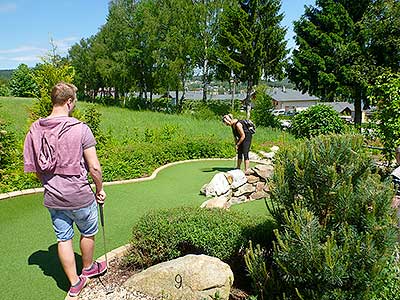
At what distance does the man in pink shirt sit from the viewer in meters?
2.98

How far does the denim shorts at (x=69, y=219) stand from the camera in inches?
123

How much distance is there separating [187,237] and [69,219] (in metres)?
1.14

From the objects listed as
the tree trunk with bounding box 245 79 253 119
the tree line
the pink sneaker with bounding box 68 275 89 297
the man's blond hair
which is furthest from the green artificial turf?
the tree trunk with bounding box 245 79 253 119

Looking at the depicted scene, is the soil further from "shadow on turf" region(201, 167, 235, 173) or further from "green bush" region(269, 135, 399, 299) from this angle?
"shadow on turf" region(201, 167, 235, 173)

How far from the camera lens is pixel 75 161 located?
9.86ft

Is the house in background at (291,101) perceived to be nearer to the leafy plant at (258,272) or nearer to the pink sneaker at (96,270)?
the pink sneaker at (96,270)

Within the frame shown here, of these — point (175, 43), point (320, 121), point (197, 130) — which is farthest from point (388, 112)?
point (175, 43)

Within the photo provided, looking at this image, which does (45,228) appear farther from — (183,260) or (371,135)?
(371,135)

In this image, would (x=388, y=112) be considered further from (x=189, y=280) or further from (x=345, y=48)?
(x=345, y=48)

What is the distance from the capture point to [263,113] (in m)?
24.5

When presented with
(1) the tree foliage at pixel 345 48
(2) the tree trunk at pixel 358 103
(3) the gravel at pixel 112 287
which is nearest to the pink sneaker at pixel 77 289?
(3) the gravel at pixel 112 287

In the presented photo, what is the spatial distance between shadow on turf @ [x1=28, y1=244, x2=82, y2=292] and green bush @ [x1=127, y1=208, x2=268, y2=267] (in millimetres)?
666

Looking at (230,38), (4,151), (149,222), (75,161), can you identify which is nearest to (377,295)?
(149,222)

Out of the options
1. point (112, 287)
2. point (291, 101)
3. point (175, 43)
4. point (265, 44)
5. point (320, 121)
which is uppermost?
point (175, 43)
